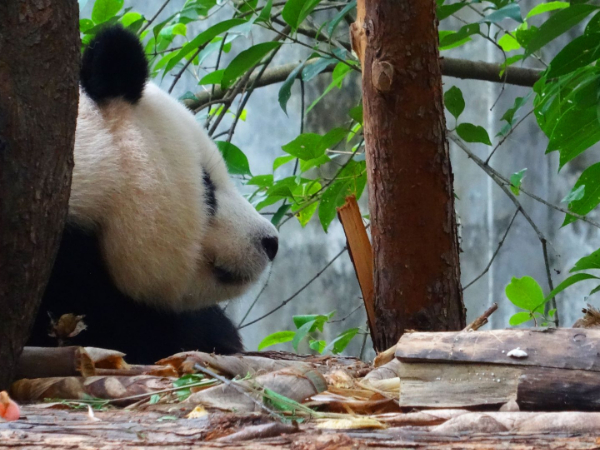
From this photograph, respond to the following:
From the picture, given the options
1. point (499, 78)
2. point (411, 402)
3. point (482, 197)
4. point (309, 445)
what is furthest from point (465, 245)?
point (309, 445)

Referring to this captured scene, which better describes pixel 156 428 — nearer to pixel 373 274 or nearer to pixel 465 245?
pixel 373 274

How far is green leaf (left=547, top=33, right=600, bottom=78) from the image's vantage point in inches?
59.4

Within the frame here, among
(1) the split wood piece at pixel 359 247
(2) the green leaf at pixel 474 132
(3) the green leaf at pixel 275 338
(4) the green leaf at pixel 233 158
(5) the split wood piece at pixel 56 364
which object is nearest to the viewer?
(5) the split wood piece at pixel 56 364

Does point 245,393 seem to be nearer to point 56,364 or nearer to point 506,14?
point 56,364

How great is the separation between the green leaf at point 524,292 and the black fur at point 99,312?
3.26 ft

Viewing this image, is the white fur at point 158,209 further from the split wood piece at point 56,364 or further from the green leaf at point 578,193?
the green leaf at point 578,193

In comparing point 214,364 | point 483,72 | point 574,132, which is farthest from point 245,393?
point 483,72

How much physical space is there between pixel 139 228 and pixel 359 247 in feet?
1.88

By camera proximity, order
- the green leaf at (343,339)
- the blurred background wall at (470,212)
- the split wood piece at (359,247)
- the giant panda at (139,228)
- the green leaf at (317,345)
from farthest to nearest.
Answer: the blurred background wall at (470,212), the green leaf at (317,345), the green leaf at (343,339), the split wood piece at (359,247), the giant panda at (139,228)

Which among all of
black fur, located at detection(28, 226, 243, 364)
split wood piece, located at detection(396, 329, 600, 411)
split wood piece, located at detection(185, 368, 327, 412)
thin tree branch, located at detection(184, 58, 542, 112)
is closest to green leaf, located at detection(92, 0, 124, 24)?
thin tree branch, located at detection(184, 58, 542, 112)

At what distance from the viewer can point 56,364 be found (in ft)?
4.06

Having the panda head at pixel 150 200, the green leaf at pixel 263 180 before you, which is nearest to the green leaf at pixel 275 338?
the green leaf at pixel 263 180

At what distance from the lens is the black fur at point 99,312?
1574 mm

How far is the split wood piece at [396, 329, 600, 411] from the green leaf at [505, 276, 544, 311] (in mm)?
1083
